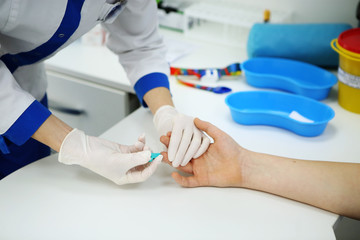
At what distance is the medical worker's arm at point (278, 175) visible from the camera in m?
1.02

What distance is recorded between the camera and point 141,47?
54.9 inches

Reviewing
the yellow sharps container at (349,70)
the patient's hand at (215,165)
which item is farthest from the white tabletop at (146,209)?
the yellow sharps container at (349,70)

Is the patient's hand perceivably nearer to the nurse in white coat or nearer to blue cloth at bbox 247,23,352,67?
the nurse in white coat

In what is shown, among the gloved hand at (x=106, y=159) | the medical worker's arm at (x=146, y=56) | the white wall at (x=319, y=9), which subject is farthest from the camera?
the white wall at (x=319, y=9)

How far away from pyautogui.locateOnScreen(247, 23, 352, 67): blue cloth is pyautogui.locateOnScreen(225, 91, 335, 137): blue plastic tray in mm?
313

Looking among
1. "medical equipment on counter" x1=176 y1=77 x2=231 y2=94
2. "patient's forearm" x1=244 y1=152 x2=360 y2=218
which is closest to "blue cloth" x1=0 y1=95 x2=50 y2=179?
"medical equipment on counter" x1=176 y1=77 x2=231 y2=94

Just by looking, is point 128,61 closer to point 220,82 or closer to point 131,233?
point 220,82

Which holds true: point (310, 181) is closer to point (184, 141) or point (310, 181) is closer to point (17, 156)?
point (184, 141)

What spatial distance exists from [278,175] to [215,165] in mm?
178

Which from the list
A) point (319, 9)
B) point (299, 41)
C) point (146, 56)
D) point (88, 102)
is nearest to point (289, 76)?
point (299, 41)

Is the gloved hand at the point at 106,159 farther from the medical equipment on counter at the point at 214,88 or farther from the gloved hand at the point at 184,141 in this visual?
the medical equipment on counter at the point at 214,88

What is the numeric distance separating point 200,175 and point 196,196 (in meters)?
0.06

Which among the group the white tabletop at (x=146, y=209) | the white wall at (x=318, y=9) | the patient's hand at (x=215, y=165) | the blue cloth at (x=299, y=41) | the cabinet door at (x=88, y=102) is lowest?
the cabinet door at (x=88, y=102)

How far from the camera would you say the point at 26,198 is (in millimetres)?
1020
